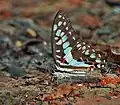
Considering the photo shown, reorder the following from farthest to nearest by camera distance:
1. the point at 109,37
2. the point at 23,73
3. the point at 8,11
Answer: the point at 8,11, the point at 109,37, the point at 23,73

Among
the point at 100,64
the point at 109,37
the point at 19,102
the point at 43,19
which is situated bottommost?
the point at 19,102

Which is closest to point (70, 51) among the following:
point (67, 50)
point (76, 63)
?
point (67, 50)

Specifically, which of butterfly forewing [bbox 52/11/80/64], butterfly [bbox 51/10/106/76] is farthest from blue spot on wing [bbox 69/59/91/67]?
butterfly forewing [bbox 52/11/80/64]

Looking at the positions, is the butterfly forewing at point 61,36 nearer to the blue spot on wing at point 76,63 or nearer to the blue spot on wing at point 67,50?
the blue spot on wing at point 67,50

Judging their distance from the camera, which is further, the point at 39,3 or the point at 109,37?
the point at 39,3

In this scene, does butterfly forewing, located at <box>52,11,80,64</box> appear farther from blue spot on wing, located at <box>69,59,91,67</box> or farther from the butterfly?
blue spot on wing, located at <box>69,59,91,67</box>

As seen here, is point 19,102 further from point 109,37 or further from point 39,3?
point 39,3

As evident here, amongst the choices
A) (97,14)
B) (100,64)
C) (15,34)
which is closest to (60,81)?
(100,64)

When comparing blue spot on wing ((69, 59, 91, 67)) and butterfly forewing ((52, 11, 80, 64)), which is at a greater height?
butterfly forewing ((52, 11, 80, 64))
